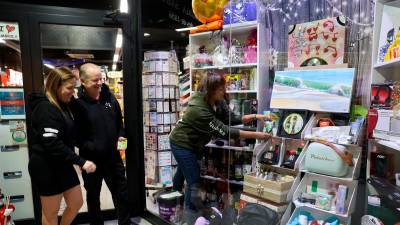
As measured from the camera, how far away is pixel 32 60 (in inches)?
103

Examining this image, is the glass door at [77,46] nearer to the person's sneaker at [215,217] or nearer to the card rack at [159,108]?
the card rack at [159,108]

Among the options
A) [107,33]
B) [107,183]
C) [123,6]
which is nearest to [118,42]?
[107,33]

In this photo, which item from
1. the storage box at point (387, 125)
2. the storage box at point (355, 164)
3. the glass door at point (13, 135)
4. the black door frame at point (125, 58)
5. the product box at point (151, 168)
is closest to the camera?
the storage box at point (387, 125)

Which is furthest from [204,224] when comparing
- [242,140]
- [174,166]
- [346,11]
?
[346,11]

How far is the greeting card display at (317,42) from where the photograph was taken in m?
1.89

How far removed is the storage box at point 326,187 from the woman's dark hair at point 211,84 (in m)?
1.02

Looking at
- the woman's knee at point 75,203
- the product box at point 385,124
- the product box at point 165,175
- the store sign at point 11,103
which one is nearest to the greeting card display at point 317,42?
the product box at point 385,124

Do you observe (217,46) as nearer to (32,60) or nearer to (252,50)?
(252,50)

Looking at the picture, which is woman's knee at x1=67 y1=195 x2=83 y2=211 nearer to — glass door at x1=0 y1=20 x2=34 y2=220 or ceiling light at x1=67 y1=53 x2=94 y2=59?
glass door at x1=0 y1=20 x2=34 y2=220

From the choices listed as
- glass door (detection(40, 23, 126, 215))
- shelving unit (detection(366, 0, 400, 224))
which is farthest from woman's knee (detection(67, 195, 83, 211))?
shelving unit (detection(366, 0, 400, 224))

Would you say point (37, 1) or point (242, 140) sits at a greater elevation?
point (37, 1)

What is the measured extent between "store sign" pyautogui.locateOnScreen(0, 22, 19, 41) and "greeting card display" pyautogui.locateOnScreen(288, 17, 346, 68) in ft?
8.01

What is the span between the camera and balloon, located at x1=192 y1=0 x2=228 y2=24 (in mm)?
2672

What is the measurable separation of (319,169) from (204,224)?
1160 mm
